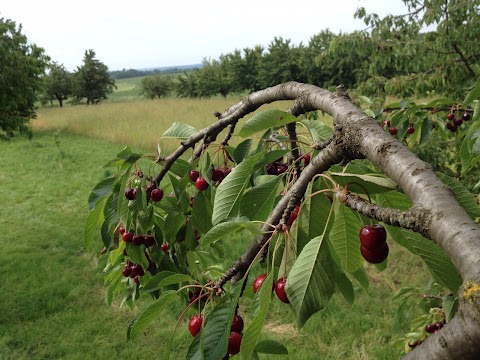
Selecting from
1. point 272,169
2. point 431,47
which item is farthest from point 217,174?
point 431,47

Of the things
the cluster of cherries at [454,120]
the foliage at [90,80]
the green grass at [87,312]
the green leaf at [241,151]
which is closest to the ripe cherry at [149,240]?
the green leaf at [241,151]

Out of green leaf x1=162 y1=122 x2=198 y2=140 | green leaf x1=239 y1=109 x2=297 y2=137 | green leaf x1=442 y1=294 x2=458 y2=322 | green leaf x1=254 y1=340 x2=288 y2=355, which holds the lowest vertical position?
green leaf x1=442 y1=294 x2=458 y2=322

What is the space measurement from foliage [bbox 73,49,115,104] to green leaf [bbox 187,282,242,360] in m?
39.1

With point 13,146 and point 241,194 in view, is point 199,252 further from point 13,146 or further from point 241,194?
point 13,146

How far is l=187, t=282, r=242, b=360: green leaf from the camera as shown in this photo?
73cm

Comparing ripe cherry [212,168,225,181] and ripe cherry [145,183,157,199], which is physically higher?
ripe cherry [212,168,225,181]

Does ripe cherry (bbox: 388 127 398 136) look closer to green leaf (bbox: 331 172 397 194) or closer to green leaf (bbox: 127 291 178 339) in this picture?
green leaf (bbox: 331 172 397 194)

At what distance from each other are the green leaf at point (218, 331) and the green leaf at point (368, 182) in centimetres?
26

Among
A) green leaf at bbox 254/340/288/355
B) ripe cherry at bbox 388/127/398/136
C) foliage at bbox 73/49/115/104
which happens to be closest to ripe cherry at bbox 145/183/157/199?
green leaf at bbox 254/340/288/355

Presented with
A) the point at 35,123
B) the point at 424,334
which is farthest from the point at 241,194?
the point at 35,123

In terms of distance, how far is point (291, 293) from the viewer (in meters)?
0.67

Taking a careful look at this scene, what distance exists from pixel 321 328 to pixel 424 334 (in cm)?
251

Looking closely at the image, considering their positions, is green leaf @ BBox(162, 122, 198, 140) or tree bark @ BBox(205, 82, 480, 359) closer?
tree bark @ BBox(205, 82, 480, 359)

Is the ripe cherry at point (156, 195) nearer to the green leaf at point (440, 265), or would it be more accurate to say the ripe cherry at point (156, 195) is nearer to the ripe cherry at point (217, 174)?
the ripe cherry at point (217, 174)
